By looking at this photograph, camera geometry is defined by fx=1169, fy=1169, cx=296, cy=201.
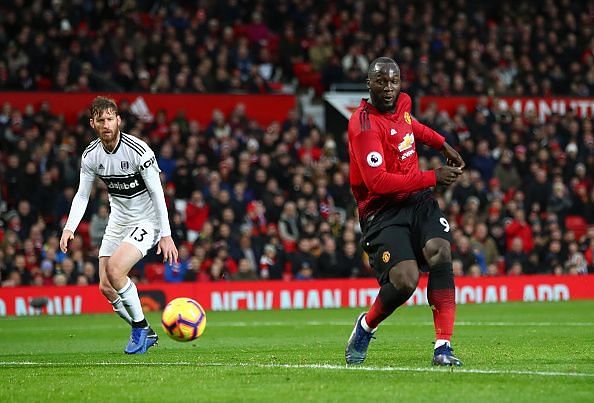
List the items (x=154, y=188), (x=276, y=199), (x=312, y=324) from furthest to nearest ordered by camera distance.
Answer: (x=276, y=199) < (x=312, y=324) < (x=154, y=188)

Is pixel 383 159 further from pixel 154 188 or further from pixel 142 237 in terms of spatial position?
pixel 142 237

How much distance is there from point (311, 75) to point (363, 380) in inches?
837

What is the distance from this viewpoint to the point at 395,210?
9.82m

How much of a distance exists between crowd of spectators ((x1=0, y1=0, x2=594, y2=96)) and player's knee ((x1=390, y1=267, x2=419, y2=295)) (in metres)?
18.0

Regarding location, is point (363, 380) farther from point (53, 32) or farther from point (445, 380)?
point (53, 32)

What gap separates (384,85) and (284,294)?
1432cm

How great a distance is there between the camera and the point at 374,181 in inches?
372

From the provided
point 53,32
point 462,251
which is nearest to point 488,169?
point 462,251

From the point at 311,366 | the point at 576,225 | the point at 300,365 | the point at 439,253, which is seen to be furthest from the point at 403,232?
the point at 576,225

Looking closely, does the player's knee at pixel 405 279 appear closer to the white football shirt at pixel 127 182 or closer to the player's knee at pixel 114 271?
the white football shirt at pixel 127 182

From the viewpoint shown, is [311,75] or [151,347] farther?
[311,75]

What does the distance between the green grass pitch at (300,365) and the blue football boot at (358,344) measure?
0.56 feet

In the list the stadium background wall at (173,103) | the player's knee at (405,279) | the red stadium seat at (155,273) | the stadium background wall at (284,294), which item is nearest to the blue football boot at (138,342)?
the player's knee at (405,279)

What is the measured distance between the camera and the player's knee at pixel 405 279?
30.8ft
